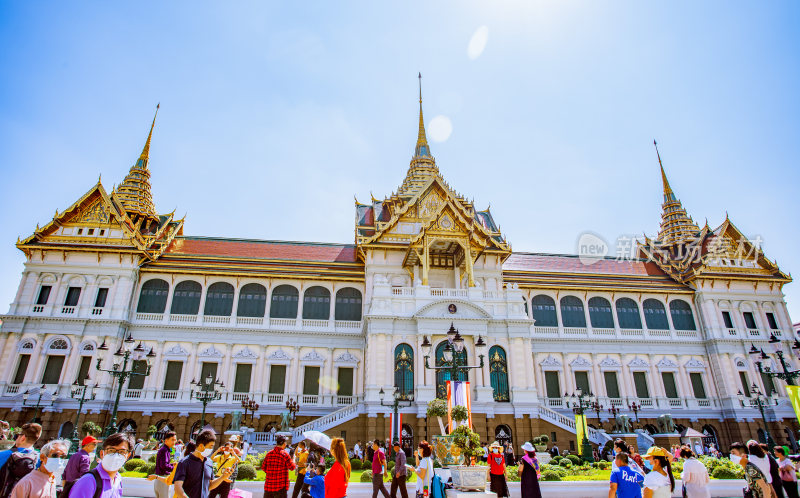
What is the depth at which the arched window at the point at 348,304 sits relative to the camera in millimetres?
30308

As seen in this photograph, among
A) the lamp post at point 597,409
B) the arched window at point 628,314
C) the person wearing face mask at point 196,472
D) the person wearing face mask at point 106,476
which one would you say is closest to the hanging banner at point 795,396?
the lamp post at point 597,409

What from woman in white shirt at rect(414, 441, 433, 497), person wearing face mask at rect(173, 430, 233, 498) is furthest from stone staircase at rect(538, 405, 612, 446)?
person wearing face mask at rect(173, 430, 233, 498)

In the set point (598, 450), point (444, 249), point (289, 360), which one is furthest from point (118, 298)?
point (598, 450)

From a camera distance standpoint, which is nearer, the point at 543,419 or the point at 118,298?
the point at 543,419

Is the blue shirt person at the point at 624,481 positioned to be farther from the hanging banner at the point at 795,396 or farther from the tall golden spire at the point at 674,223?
the tall golden spire at the point at 674,223

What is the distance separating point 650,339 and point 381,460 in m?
26.8

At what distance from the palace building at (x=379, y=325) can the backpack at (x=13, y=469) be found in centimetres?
1835

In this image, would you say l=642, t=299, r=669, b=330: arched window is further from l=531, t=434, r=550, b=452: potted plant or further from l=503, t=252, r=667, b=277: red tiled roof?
l=531, t=434, r=550, b=452: potted plant

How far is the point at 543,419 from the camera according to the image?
23.5 meters

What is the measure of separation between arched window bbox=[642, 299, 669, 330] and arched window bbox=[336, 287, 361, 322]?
19695 mm

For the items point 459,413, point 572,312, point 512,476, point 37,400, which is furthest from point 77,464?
point 572,312

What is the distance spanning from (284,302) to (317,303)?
6.83 feet

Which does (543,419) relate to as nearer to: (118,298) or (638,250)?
(638,250)

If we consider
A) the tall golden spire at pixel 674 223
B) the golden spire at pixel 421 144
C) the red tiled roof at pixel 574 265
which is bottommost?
the red tiled roof at pixel 574 265
